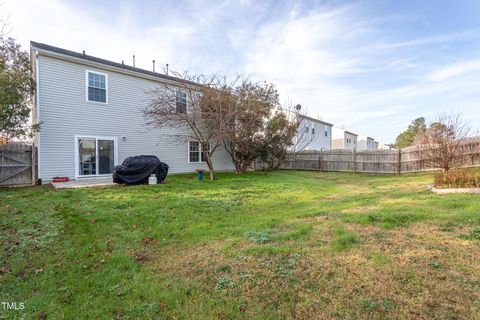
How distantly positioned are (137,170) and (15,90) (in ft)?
16.0

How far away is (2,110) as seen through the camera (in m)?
8.22

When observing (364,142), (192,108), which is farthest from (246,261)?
(364,142)

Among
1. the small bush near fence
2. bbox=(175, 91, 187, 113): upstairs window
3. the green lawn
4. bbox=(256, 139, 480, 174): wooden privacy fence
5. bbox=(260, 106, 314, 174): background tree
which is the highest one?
bbox=(175, 91, 187, 113): upstairs window

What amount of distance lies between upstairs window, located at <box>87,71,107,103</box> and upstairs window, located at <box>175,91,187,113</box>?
3.31 metres

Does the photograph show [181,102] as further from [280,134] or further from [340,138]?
[340,138]

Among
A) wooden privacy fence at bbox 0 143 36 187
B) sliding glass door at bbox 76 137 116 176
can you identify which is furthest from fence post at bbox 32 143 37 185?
sliding glass door at bbox 76 137 116 176

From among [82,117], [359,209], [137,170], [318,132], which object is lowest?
[359,209]

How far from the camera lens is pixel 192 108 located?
11.8m

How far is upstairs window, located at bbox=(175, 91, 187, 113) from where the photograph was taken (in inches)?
474

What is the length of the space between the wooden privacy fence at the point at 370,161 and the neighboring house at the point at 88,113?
349 inches

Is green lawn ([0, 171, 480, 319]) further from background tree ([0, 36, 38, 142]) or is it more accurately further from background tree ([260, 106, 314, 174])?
background tree ([260, 106, 314, 174])

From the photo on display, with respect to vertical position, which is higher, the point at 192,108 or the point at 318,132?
the point at 318,132

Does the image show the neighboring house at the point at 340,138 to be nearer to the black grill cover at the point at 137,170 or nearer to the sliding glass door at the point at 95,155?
the black grill cover at the point at 137,170

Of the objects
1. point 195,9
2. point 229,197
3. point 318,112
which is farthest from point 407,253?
point 318,112
